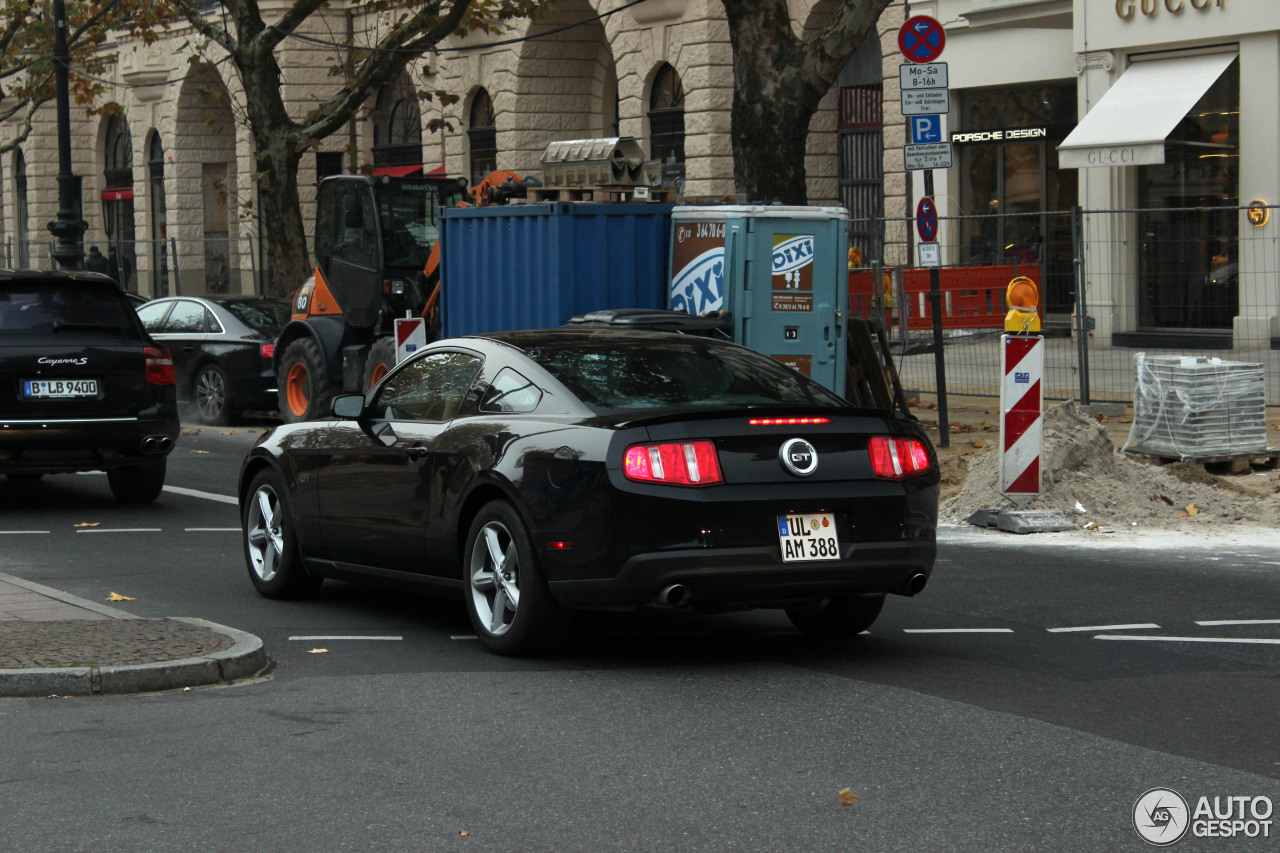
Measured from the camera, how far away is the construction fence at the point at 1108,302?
672 inches

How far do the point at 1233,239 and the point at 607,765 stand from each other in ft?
46.0

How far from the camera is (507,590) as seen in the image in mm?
7266

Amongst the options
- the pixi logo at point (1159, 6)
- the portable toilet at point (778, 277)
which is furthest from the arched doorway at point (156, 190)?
the portable toilet at point (778, 277)

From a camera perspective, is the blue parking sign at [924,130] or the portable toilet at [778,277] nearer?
the portable toilet at [778,277]

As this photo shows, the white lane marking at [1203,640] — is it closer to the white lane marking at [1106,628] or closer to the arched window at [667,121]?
the white lane marking at [1106,628]

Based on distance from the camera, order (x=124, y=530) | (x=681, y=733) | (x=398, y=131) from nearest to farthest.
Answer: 1. (x=681, y=733)
2. (x=124, y=530)
3. (x=398, y=131)

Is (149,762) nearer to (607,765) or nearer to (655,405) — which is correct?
(607,765)

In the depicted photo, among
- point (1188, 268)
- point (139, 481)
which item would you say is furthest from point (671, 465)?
point (1188, 268)

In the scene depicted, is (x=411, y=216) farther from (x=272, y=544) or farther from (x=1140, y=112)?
(x=1140, y=112)

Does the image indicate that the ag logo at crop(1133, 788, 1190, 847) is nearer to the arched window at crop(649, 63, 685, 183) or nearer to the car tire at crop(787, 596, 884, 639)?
the car tire at crop(787, 596, 884, 639)

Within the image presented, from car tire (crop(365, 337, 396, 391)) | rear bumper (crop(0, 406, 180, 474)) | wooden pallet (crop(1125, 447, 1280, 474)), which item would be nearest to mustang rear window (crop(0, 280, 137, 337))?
rear bumper (crop(0, 406, 180, 474))

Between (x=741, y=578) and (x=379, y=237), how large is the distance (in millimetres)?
12002

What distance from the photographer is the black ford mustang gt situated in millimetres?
6754

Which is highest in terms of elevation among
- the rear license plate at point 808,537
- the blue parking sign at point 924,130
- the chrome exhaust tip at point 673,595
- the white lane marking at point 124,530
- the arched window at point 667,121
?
the arched window at point 667,121
